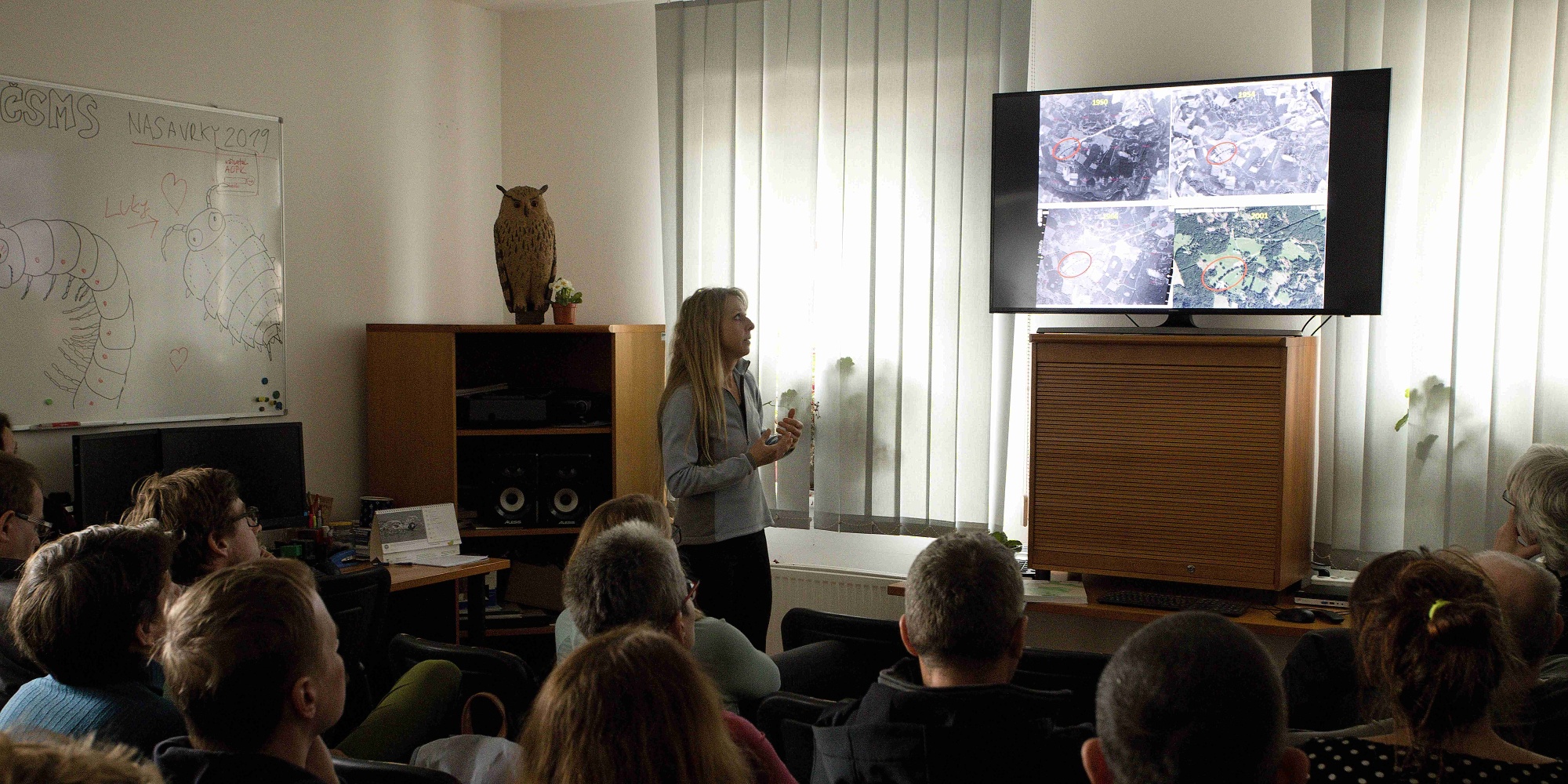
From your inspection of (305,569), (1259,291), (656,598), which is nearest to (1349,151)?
(1259,291)

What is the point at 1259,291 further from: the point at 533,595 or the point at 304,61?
the point at 304,61

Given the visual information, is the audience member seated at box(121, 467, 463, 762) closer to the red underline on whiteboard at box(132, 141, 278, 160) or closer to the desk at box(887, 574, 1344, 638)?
the red underline on whiteboard at box(132, 141, 278, 160)

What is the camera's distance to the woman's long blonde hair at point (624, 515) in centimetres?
268

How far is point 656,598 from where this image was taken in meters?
1.96

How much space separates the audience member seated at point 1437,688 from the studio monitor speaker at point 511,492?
3270 mm

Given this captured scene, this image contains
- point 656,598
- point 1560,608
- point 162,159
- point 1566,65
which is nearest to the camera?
point 656,598

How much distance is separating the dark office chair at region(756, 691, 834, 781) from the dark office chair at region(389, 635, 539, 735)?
0.51 m

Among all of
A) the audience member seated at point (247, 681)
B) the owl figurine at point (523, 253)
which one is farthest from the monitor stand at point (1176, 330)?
the audience member seated at point (247, 681)

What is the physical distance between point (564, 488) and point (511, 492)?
20 centimetres

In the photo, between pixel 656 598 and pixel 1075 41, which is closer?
pixel 656 598

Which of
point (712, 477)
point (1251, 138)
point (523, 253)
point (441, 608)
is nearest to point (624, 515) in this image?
point (712, 477)

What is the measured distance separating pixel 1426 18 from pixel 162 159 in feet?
13.2

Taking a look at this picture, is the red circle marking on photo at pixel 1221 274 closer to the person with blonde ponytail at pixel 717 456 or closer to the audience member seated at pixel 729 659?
the person with blonde ponytail at pixel 717 456

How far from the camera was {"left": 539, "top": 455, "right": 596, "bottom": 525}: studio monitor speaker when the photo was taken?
4441 millimetres
